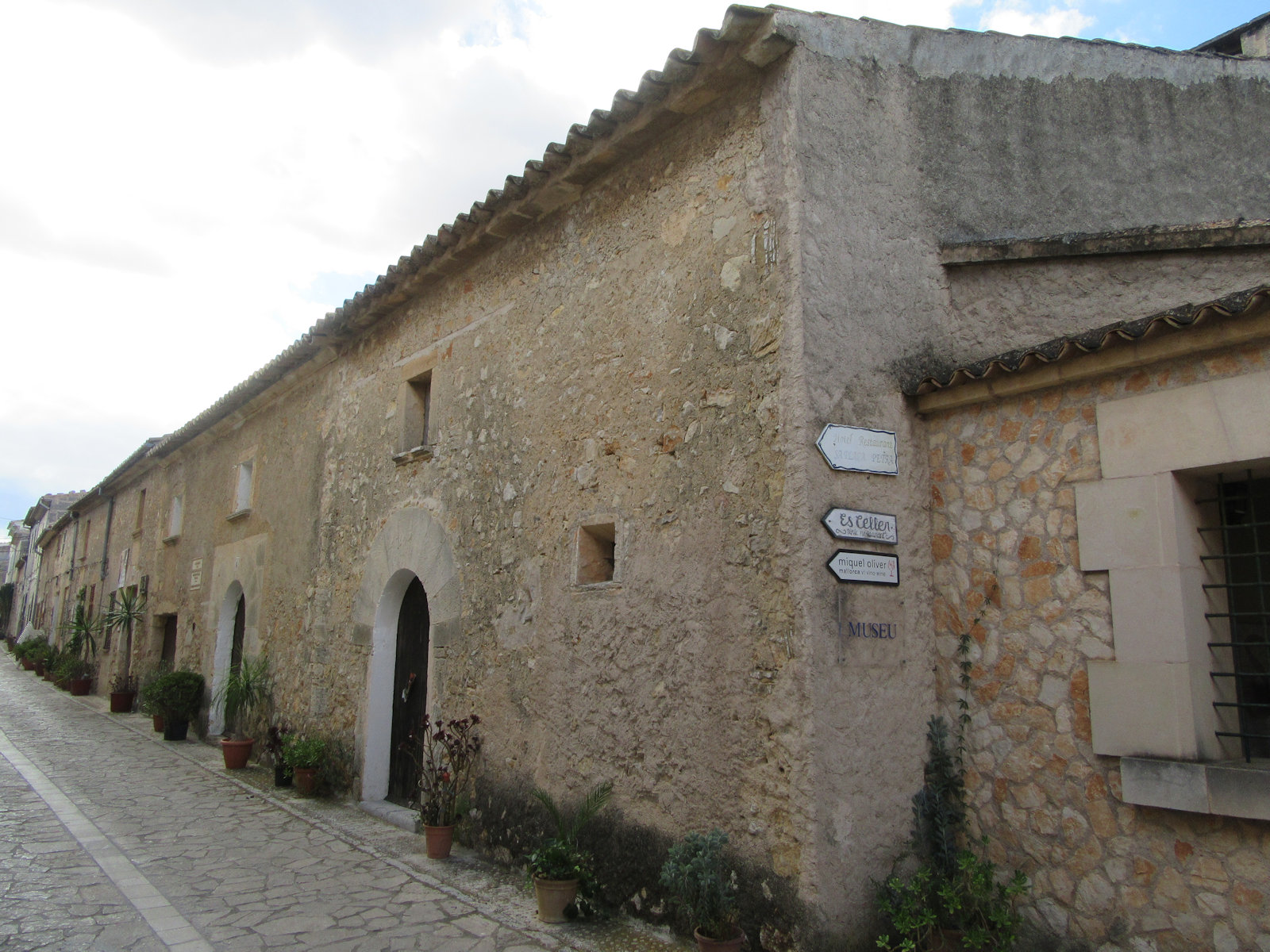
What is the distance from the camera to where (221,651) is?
472 inches

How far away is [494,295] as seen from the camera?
6.84 m

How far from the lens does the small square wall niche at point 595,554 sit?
17.8ft

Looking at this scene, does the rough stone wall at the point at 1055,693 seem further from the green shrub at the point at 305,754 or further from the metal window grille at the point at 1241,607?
the green shrub at the point at 305,754

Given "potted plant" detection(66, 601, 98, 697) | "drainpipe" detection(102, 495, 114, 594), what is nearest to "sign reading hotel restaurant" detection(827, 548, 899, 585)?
"potted plant" detection(66, 601, 98, 697)

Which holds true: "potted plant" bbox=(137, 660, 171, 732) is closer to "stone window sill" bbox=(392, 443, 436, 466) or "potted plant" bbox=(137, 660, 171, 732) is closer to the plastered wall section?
"stone window sill" bbox=(392, 443, 436, 466)

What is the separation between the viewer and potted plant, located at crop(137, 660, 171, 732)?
11.8 metres

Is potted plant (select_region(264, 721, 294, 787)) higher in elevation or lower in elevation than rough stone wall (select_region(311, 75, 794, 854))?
lower

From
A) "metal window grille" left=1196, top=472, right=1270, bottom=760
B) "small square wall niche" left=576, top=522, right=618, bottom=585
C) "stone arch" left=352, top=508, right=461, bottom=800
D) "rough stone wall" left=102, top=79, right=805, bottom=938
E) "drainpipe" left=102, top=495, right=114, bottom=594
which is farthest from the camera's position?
"drainpipe" left=102, top=495, right=114, bottom=594

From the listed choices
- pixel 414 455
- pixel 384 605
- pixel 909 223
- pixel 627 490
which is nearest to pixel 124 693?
pixel 384 605

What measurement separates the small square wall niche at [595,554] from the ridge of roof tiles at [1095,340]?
2.04 meters

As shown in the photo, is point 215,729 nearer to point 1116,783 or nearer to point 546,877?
point 546,877

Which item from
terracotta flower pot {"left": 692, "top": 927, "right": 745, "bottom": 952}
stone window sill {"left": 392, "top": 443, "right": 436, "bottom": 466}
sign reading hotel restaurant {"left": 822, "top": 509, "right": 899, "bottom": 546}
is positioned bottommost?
terracotta flower pot {"left": 692, "top": 927, "right": 745, "bottom": 952}

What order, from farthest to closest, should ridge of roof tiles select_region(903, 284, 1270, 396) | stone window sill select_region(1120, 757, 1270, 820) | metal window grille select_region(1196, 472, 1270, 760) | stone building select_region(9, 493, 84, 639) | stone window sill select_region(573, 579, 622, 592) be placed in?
stone building select_region(9, 493, 84, 639) → stone window sill select_region(573, 579, 622, 592) → metal window grille select_region(1196, 472, 1270, 760) → ridge of roof tiles select_region(903, 284, 1270, 396) → stone window sill select_region(1120, 757, 1270, 820)

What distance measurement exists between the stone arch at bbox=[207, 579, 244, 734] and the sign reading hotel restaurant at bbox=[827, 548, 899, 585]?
10.0 metres
